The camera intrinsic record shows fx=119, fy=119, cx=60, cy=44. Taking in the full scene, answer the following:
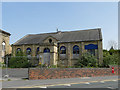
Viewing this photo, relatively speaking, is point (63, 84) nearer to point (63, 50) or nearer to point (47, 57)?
point (47, 57)

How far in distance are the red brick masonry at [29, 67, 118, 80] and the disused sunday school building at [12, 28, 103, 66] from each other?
665cm

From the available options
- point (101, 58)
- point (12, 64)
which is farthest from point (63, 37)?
point (12, 64)

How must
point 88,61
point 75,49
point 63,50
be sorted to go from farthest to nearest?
point 63,50
point 75,49
point 88,61

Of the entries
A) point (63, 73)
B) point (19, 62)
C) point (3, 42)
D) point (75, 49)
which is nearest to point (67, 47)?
point (75, 49)

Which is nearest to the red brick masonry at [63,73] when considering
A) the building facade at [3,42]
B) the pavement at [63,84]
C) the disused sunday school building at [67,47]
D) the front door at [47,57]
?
the pavement at [63,84]

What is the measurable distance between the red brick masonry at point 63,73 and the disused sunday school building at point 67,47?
6652mm

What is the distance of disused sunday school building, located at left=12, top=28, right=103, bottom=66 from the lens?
27109 mm

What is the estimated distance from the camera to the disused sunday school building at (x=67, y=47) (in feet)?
88.9

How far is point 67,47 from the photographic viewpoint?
2916cm

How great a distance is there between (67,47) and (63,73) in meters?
11.7

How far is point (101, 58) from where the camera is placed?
2620cm

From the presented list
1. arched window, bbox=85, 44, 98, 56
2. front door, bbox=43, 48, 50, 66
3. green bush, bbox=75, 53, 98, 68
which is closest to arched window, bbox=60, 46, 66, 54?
front door, bbox=43, 48, 50, 66

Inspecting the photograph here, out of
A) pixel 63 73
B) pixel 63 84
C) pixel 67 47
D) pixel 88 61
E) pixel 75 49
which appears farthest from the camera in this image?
pixel 67 47

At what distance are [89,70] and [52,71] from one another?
6.22m
